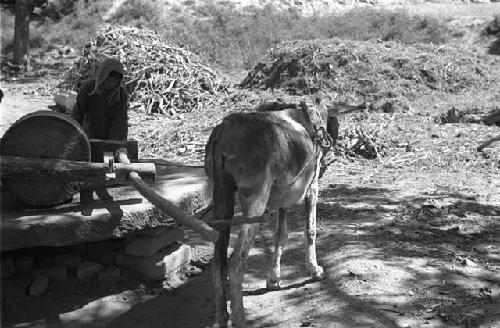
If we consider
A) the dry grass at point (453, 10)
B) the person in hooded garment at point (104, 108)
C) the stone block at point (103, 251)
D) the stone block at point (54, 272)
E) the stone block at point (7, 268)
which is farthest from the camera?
the dry grass at point (453, 10)

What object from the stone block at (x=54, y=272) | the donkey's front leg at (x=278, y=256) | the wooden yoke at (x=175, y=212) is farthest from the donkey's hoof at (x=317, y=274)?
the stone block at (x=54, y=272)

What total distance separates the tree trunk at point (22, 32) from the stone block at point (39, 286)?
16.1m

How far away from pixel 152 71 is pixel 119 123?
353 inches

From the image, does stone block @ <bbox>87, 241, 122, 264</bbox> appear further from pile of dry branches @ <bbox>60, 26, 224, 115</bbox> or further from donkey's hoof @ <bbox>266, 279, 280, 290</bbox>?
pile of dry branches @ <bbox>60, 26, 224, 115</bbox>

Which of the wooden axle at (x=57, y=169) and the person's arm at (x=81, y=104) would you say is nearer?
the wooden axle at (x=57, y=169)

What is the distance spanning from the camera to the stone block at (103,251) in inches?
202

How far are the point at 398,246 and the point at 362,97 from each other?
814 centimetres

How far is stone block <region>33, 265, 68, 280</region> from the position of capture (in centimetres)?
482

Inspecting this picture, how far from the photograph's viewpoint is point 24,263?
4754mm

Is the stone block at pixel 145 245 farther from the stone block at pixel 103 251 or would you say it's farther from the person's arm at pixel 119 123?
the person's arm at pixel 119 123

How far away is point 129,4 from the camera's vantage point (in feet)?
87.7

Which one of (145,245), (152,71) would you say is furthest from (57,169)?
(152,71)

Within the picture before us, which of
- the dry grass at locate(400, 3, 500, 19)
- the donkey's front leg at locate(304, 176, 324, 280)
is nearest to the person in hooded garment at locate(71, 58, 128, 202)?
the donkey's front leg at locate(304, 176, 324, 280)

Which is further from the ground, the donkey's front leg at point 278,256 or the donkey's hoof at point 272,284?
the donkey's front leg at point 278,256
